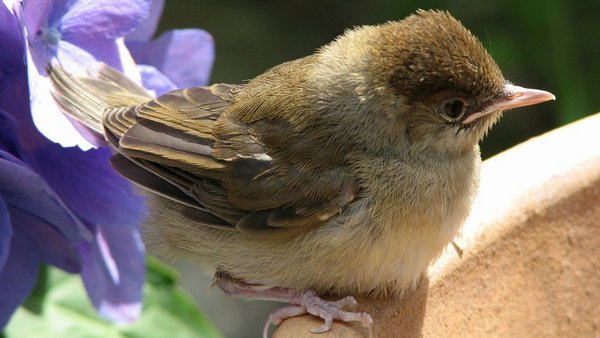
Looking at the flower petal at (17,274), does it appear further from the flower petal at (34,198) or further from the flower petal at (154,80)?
the flower petal at (154,80)

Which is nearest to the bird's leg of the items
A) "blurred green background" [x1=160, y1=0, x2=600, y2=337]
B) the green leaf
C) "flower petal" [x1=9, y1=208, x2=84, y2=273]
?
the green leaf

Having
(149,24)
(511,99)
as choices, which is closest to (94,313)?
(149,24)

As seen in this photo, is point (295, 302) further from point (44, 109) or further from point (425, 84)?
point (44, 109)

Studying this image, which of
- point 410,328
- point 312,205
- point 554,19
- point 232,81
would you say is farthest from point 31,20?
point 232,81

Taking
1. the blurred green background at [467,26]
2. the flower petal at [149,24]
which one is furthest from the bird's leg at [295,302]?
the blurred green background at [467,26]

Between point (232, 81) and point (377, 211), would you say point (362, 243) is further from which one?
point (232, 81)

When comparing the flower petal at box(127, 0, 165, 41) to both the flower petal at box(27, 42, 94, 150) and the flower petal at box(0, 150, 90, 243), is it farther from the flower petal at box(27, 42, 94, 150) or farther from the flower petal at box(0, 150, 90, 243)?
the flower petal at box(0, 150, 90, 243)

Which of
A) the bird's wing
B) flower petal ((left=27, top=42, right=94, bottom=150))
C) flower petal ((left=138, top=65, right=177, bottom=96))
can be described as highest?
flower petal ((left=27, top=42, right=94, bottom=150))
